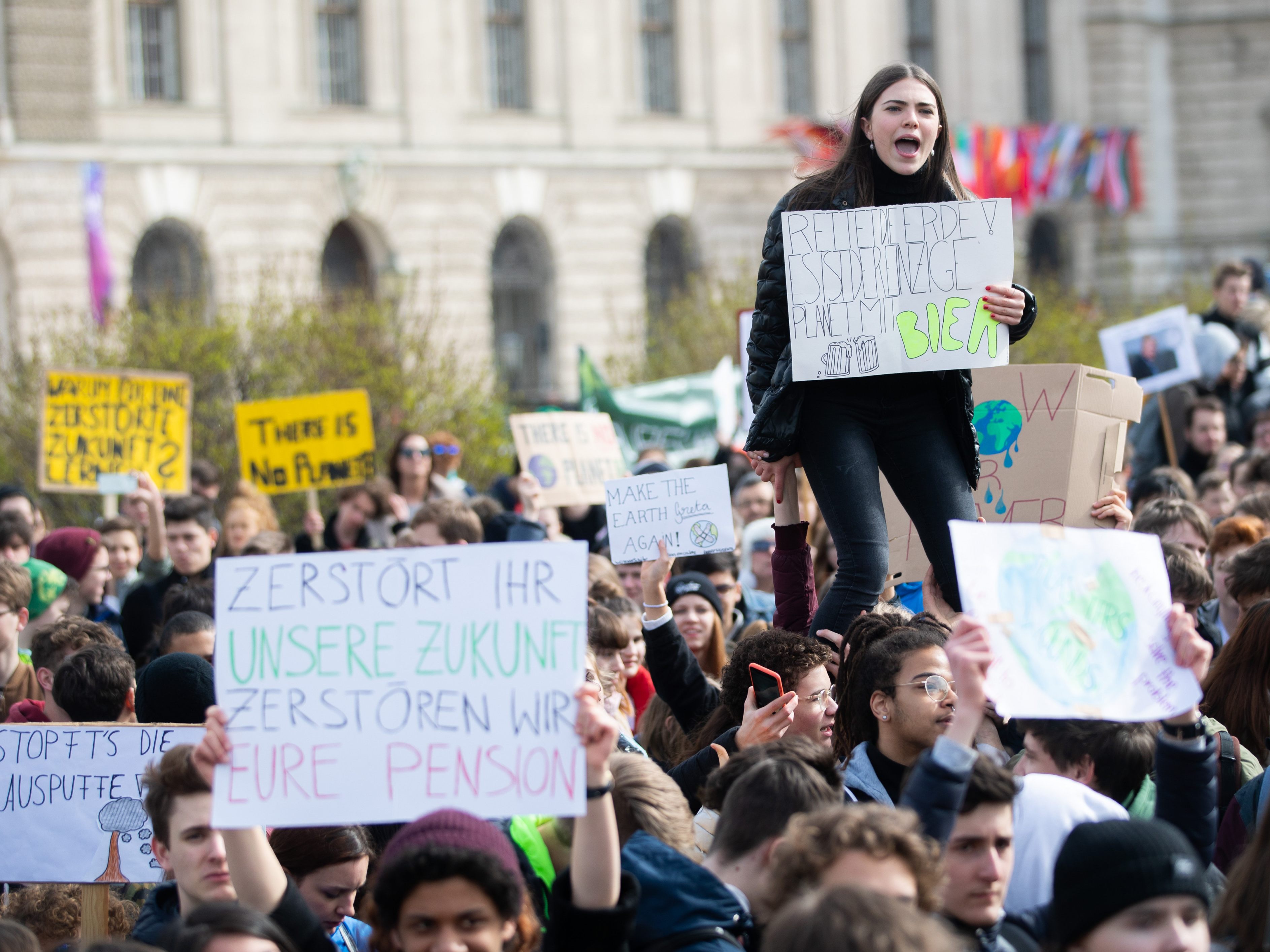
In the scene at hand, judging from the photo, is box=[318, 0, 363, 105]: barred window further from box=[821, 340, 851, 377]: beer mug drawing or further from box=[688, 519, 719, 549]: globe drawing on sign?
box=[821, 340, 851, 377]: beer mug drawing

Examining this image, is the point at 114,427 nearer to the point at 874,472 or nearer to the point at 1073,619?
the point at 874,472

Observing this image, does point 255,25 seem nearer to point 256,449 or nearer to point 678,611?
point 256,449

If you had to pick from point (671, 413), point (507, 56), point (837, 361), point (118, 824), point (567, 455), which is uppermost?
point (507, 56)

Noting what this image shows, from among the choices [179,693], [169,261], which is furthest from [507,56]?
[179,693]

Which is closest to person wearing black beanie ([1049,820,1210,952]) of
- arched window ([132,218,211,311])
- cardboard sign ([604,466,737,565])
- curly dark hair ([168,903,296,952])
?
curly dark hair ([168,903,296,952])

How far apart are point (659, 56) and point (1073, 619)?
26779 millimetres

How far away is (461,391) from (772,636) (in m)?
14.5

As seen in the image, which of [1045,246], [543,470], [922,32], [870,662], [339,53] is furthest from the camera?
[1045,246]

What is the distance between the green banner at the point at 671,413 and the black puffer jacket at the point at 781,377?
308 inches

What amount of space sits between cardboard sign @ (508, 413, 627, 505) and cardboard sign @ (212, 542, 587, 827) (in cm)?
578

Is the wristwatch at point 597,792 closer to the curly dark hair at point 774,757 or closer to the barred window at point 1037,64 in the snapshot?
the curly dark hair at point 774,757

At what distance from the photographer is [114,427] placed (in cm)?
1023

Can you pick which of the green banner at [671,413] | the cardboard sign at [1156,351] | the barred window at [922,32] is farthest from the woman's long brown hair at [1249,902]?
the barred window at [922,32]

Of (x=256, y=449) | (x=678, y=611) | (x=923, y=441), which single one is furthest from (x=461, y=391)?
(x=923, y=441)
